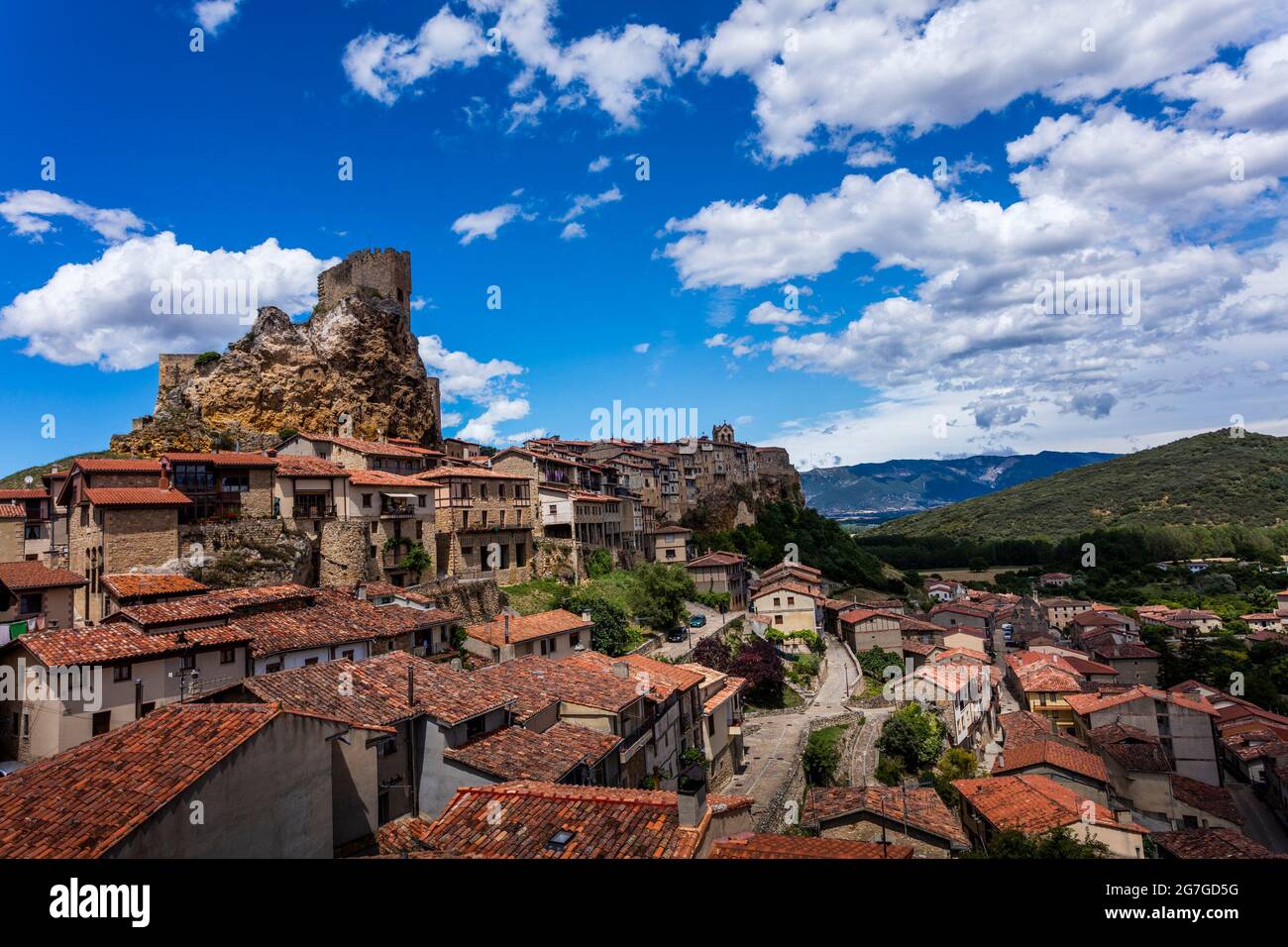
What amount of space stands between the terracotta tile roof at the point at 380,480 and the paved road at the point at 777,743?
1837cm

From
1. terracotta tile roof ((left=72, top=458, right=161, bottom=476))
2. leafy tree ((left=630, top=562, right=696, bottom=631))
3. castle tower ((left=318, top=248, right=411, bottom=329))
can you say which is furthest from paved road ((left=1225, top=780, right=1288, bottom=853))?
castle tower ((left=318, top=248, right=411, bottom=329))

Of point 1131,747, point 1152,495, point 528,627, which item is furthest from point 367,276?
point 1152,495

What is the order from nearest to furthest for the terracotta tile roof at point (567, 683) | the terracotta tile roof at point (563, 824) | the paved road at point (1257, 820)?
the terracotta tile roof at point (563, 824) < the terracotta tile roof at point (567, 683) < the paved road at point (1257, 820)

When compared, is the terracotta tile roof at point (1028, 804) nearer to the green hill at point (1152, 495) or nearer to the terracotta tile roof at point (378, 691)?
the terracotta tile roof at point (378, 691)

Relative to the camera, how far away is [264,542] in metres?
27.2

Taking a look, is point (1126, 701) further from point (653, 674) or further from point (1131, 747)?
point (653, 674)

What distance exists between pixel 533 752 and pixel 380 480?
20019 millimetres

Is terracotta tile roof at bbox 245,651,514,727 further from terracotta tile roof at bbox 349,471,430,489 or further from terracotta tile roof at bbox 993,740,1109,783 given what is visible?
terracotta tile roof at bbox 993,740,1109,783

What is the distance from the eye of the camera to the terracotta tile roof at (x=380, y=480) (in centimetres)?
3139

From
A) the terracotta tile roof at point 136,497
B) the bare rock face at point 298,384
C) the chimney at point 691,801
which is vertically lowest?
the chimney at point 691,801

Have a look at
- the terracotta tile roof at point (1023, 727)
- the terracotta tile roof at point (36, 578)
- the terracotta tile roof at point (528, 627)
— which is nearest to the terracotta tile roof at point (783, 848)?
the terracotta tile roof at point (528, 627)

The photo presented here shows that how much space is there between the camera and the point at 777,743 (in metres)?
31.0
